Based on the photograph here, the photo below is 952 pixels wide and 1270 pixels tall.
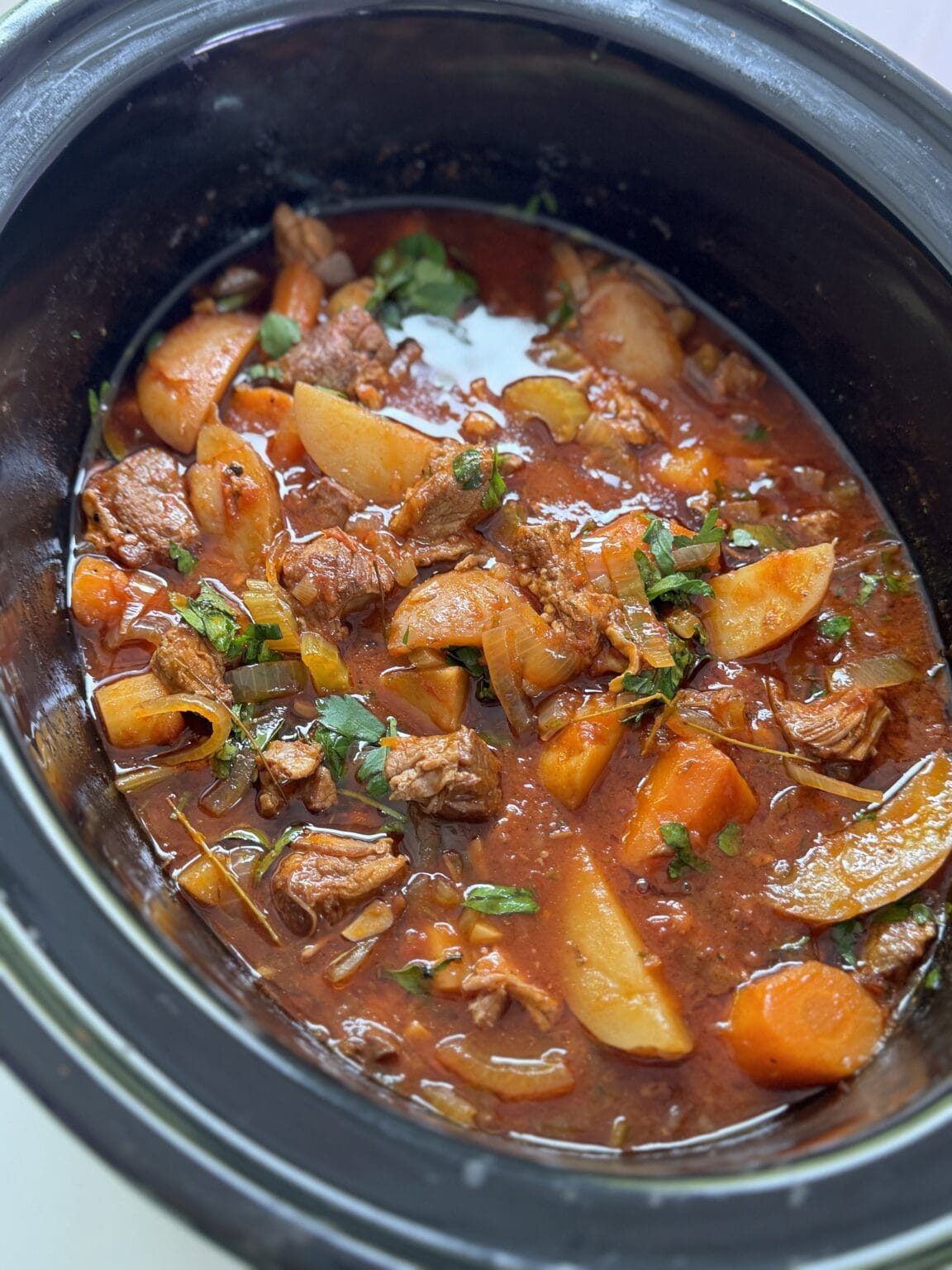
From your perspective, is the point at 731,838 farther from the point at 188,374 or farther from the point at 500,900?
the point at 188,374

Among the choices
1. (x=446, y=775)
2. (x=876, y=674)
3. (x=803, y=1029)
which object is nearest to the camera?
(x=803, y=1029)

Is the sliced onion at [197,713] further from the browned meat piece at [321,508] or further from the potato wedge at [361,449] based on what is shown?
the potato wedge at [361,449]

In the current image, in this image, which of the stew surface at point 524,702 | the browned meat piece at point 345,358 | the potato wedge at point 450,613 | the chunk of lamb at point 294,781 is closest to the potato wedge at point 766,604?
the stew surface at point 524,702

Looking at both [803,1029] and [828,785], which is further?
[828,785]

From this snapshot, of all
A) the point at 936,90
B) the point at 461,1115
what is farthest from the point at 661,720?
the point at 936,90

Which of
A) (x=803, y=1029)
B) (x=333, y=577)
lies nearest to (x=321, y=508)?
(x=333, y=577)

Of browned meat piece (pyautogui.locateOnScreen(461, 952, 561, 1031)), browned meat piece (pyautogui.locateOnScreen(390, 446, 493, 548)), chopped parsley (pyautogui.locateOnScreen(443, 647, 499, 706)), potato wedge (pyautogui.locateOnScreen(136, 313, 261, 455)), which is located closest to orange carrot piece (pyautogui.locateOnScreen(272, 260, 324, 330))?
potato wedge (pyautogui.locateOnScreen(136, 313, 261, 455))

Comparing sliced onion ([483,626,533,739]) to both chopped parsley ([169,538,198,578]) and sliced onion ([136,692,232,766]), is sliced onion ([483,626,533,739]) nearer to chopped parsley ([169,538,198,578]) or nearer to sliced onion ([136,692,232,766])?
sliced onion ([136,692,232,766])
